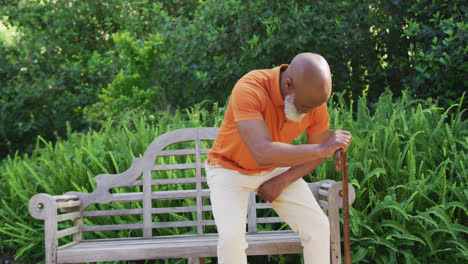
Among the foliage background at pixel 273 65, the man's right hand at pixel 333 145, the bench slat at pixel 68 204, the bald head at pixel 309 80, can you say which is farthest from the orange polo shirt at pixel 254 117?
the bench slat at pixel 68 204

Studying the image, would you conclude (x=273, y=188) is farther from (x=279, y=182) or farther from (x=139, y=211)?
(x=139, y=211)

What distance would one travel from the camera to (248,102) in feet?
8.32

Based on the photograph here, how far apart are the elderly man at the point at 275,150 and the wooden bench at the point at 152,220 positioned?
1.12ft

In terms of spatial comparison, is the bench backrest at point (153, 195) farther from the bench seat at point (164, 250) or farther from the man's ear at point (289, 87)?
the man's ear at point (289, 87)

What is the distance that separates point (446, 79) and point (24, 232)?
13.4ft

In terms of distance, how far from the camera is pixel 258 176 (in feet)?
9.39

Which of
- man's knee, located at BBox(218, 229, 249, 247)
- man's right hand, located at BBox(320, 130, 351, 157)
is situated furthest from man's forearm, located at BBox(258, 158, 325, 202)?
man's right hand, located at BBox(320, 130, 351, 157)

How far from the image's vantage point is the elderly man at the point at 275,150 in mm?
2467

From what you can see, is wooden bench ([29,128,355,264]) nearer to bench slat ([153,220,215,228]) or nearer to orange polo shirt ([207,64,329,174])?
bench slat ([153,220,215,228])

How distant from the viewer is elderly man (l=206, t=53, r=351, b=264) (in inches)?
97.1

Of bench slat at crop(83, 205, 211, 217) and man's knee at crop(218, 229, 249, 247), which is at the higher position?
man's knee at crop(218, 229, 249, 247)

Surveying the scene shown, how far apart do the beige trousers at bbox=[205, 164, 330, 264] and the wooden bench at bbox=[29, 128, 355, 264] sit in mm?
305

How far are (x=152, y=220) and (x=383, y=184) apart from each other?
5.78 feet

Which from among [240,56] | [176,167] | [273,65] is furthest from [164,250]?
[240,56]
